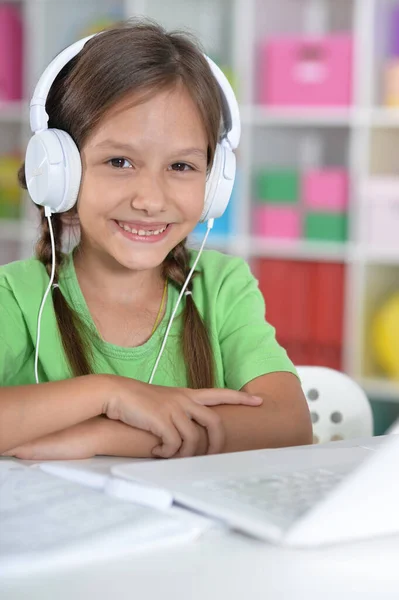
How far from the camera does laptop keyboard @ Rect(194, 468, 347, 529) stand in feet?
2.15

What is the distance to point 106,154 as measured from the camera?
1246mm

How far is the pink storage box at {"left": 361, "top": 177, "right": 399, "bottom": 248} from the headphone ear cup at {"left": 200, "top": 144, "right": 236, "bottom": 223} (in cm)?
174

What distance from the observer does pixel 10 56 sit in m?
3.48

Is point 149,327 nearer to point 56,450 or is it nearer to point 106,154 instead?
point 106,154

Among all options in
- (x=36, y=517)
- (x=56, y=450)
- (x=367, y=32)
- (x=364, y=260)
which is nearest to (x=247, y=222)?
(x=364, y=260)

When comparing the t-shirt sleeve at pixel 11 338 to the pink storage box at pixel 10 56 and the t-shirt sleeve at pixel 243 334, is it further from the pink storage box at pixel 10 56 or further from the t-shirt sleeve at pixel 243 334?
the pink storage box at pixel 10 56

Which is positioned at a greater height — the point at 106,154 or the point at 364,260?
the point at 106,154


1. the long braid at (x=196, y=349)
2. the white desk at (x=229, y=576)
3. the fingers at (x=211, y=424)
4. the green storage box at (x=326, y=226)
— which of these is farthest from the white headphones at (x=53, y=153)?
the green storage box at (x=326, y=226)

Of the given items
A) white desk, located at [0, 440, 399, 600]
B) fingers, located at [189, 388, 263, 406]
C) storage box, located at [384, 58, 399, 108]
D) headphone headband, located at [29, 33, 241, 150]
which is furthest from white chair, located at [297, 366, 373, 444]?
storage box, located at [384, 58, 399, 108]

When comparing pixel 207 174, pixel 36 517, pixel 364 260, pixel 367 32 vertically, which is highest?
pixel 367 32

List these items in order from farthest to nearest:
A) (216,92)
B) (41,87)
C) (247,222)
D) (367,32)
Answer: (247,222) → (367,32) → (216,92) → (41,87)

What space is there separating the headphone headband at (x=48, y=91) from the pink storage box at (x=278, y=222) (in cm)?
186

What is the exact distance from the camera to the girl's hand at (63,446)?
917mm

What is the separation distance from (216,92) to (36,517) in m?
0.78
